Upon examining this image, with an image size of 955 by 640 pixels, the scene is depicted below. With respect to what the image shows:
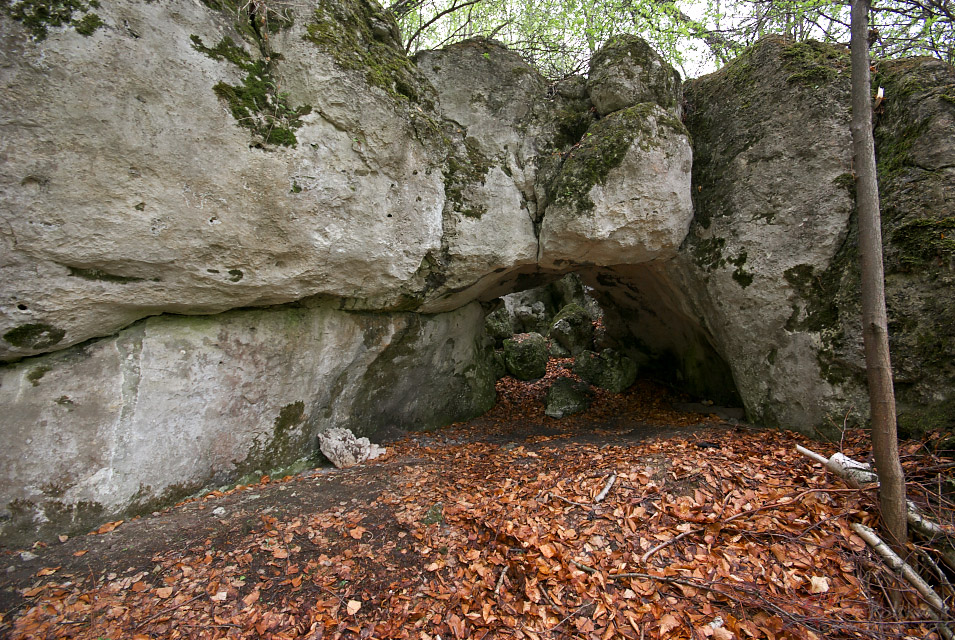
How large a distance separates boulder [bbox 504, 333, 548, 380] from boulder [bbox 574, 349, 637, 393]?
1.05 metres

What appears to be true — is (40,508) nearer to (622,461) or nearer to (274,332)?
(274,332)

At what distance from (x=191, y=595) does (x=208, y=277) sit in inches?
106

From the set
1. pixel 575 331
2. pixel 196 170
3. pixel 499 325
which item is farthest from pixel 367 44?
pixel 575 331

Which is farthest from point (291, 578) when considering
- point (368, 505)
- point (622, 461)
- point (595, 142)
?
point (595, 142)

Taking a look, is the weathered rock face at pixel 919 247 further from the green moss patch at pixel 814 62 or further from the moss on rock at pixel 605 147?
the moss on rock at pixel 605 147

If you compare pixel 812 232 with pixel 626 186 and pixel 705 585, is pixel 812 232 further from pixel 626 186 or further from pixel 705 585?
pixel 705 585

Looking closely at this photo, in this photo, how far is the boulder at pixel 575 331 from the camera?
12.5 m

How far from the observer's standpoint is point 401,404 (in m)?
6.63

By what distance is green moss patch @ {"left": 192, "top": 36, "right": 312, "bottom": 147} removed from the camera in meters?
3.83

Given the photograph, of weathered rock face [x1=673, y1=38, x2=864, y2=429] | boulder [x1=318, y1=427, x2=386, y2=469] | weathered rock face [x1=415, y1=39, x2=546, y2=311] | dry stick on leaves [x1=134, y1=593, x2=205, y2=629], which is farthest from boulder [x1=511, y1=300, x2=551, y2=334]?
dry stick on leaves [x1=134, y1=593, x2=205, y2=629]

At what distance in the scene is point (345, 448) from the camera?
5406 millimetres

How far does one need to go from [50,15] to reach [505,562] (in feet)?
17.8

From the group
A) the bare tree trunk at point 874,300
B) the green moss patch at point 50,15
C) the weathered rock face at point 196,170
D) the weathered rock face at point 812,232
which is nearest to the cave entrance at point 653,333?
the weathered rock face at point 812,232

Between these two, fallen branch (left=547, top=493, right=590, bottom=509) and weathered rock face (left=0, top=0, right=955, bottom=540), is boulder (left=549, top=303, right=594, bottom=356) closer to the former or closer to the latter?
weathered rock face (left=0, top=0, right=955, bottom=540)
